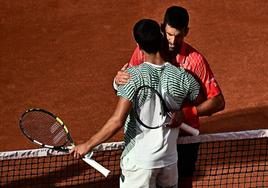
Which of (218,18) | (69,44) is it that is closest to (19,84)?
(69,44)

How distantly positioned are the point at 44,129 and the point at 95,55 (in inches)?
177

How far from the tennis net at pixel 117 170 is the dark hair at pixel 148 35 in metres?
2.41

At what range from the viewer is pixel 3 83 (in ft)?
32.0

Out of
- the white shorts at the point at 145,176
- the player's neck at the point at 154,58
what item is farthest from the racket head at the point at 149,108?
the white shorts at the point at 145,176

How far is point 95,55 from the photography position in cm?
1040

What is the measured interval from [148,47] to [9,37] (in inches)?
242

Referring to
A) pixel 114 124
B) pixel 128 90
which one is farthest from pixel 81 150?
pixel 128 90

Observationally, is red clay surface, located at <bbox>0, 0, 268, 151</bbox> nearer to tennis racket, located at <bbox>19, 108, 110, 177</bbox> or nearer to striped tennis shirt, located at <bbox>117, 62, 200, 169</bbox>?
tennis racket, located at <bbox>19, 108, 110, 177</bbox>

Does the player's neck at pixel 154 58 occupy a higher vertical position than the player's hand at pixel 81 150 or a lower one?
higher

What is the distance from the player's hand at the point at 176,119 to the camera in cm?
536

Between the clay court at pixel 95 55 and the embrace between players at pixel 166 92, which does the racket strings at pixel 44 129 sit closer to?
the embrace between players at pixel 166 92

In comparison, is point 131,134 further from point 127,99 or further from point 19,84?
point 19,84

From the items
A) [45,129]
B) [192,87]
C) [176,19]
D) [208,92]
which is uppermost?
[176,19]

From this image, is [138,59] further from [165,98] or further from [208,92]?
[165,98]
